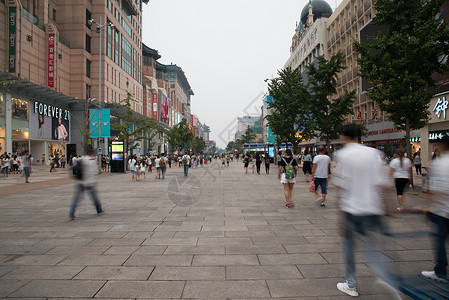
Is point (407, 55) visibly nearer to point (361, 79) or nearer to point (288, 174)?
point (288, 174)

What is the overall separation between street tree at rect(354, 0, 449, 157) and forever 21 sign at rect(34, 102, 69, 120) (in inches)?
1351

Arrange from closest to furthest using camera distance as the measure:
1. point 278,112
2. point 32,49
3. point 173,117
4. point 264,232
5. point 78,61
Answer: point 264,232 → point 278,112 → point 32,49 → point 78,61 → point 173,117

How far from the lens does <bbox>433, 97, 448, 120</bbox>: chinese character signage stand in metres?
22.7

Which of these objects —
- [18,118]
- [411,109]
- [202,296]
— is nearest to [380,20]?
[411,109]

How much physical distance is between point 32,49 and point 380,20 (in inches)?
1391

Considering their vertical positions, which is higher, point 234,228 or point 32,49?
point 32,49

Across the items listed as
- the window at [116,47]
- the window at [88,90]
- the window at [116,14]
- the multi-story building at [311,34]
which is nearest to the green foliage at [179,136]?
the window at [116,47]

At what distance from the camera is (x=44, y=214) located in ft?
27.5

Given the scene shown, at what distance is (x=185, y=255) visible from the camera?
486 cm

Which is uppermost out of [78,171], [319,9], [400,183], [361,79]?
[319,9]

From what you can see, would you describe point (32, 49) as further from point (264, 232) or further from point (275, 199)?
point (264, 232)

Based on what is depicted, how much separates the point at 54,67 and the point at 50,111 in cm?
540

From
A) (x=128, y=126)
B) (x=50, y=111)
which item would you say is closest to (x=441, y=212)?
(x=128, y=126)

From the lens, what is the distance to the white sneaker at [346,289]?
11.2 feet
